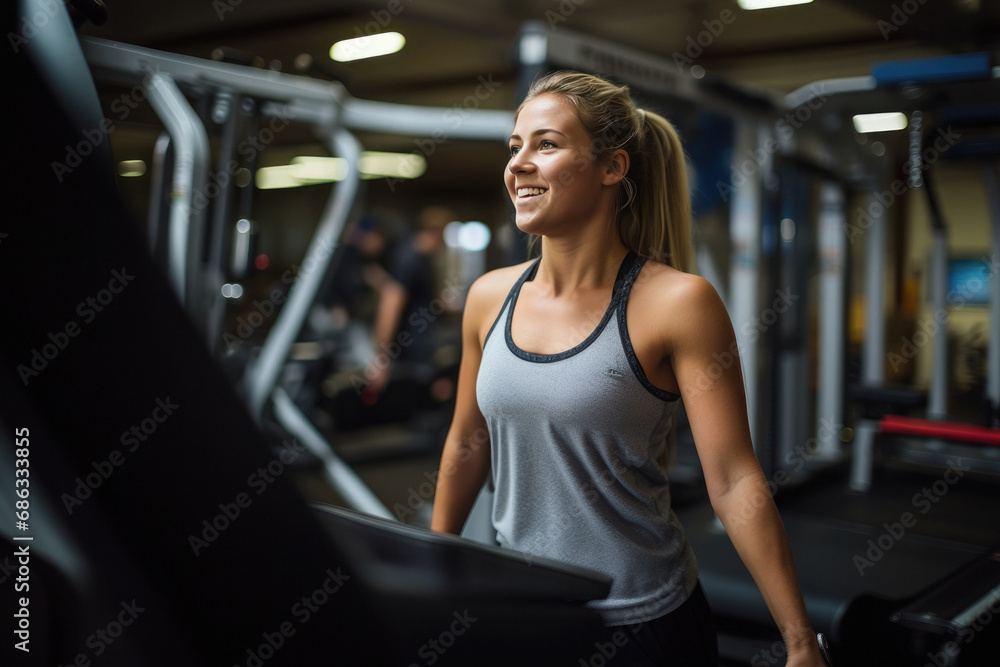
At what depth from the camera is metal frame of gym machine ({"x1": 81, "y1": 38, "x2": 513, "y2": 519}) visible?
2549 millimetres

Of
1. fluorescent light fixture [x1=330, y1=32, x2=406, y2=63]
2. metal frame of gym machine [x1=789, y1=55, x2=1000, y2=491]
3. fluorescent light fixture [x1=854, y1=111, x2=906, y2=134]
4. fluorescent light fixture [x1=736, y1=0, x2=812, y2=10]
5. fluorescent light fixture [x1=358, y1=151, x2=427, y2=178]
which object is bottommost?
metal frame of gym machine [x1=789, y1=55, x2=1000, y2=491]

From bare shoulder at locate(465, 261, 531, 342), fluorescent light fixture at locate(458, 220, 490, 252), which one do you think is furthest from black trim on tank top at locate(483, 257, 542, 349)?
fluorescent light fixture at locate(458, 220, 490, 252)

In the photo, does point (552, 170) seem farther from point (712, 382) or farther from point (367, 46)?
point (367, 46)

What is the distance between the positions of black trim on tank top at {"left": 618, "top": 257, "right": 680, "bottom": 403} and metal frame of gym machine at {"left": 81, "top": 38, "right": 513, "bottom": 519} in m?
1.34

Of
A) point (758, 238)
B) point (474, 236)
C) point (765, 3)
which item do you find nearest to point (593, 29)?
point (765, 3)

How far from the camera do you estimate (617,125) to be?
1024 millimetres

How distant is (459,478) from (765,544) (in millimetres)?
435

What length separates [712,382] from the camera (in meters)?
0.92

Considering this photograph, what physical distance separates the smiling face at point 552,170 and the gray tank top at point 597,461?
0.37ft

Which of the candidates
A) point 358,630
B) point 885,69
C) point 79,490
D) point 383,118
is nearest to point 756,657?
point 358,630

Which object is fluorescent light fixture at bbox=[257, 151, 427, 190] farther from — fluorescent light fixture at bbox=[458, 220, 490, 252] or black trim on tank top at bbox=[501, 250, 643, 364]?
black trim on tank top at bbox=[501, 250, 643, 364]

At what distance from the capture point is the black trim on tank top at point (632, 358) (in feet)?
3.06

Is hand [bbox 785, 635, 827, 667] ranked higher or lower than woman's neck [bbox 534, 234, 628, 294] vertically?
lower

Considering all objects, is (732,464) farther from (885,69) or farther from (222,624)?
(885,69)
